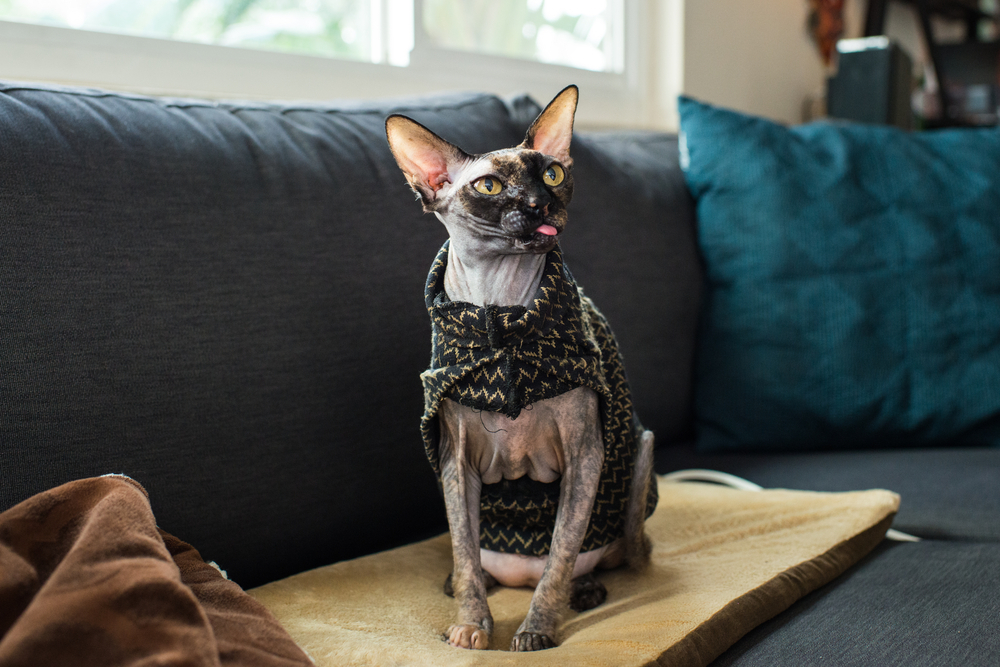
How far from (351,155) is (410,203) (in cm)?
11

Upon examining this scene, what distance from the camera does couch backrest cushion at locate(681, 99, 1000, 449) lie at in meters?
1.49

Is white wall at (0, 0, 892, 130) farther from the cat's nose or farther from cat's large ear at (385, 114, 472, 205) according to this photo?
the cat's nose

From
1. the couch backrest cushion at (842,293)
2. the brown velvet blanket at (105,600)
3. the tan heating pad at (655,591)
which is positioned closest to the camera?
the brown velvet blanket at (105,600)

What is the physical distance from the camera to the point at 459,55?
1939 millimetres

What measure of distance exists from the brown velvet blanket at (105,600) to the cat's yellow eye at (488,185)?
1.43 ft

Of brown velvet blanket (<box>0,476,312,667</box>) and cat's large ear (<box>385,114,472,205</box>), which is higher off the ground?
cat's large ear (<box>385,114,472,205</box>)

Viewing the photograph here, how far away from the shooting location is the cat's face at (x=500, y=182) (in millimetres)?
802

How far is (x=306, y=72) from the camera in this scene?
1656 millimetres

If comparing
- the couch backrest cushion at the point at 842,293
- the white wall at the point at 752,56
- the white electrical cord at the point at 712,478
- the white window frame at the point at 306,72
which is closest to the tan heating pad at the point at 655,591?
the white electrical cord at the point at 712,478

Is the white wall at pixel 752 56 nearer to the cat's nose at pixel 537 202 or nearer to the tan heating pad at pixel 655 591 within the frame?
the tan heating pad at pixel 655 591

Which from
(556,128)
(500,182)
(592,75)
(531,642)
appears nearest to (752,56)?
(592,75)

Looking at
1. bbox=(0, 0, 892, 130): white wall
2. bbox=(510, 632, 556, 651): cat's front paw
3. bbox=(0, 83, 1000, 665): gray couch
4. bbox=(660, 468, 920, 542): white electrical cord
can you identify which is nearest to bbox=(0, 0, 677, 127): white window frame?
bbox=(0, 0, 892, 130): white wall

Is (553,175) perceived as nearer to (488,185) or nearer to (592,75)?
(488,185)

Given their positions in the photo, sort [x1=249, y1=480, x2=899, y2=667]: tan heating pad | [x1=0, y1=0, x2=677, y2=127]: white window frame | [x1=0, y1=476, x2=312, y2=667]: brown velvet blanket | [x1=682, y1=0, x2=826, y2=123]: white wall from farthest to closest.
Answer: [x1=682, y1=0, x2=826, y2=123]: white wall < [x1=0, y1=0, x2=677, y2=127]: white window frame < [x1=249, y1=480, x2=899, y2=667]: tan heating pad < [x1=0, y1=476, x2=312, y2=667]: brown velvet blanket
